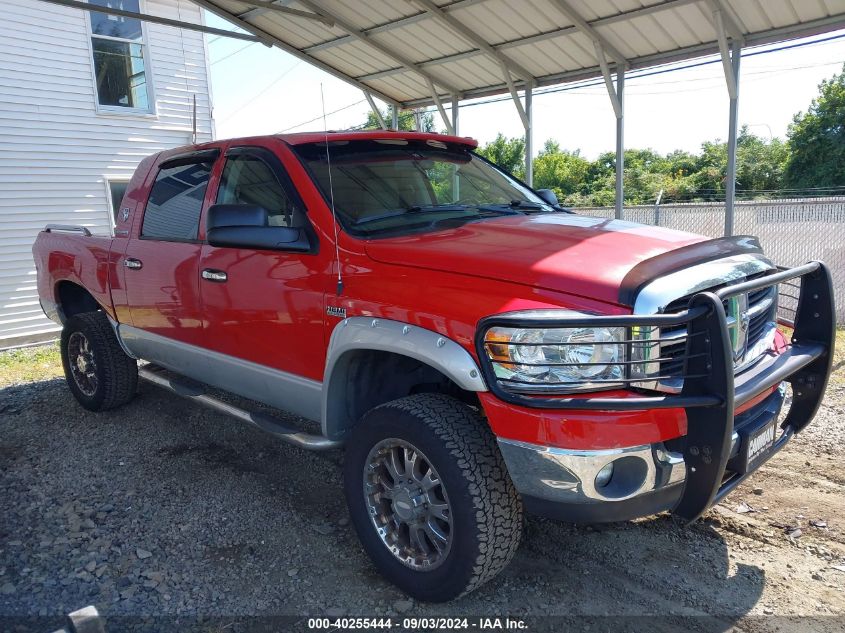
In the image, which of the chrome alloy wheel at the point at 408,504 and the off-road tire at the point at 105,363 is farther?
the off-road tire at the point at 105,363

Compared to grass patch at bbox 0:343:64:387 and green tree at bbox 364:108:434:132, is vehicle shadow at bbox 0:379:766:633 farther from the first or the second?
green tree at bbox 364:108:434:132

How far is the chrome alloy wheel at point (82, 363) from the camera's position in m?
5.41

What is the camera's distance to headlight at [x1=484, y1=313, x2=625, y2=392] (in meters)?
2.43

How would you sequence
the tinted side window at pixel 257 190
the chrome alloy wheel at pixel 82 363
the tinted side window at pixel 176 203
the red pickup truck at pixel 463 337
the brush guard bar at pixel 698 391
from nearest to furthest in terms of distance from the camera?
1. the brush guard bar at pixel 698 391
2. the red pickup truck at pixel 463 337
3. the tinted side window at pixel 257 190
4. the tinted side window at pixel 176 203
5. the chrome alloy wheel at pixel 82 363

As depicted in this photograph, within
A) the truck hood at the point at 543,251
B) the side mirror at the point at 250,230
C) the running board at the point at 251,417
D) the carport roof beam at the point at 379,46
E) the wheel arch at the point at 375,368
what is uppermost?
the carport roof beam at the point at 379,46

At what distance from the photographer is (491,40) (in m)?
8.81

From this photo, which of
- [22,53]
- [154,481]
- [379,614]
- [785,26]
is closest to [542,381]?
[379,614]

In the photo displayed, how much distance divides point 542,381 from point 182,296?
8.73 ft

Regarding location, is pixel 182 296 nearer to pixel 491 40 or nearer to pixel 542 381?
pixel 542 381

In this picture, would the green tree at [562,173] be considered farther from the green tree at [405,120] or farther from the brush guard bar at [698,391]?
the brush guard bar at [698,391]

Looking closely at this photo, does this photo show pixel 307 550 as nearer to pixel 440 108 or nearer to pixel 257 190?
pixel 257 190

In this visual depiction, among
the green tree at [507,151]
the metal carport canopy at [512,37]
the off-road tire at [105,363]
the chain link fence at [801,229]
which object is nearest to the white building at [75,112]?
the metal carport canopy at [512,37]

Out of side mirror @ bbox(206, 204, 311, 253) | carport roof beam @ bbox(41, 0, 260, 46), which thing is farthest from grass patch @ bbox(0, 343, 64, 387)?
side mirror @ bbox(206, 204, 311, 253)

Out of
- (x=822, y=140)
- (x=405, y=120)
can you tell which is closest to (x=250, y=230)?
(x=405, y=120)
